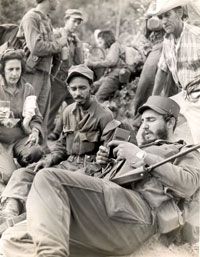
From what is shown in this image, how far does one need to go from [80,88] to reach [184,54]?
2.61 feet

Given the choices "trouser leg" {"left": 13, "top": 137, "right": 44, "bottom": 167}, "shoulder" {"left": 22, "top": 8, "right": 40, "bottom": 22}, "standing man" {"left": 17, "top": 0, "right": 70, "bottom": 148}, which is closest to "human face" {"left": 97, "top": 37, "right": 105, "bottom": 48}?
"standing man" {"left": 17, "top": 0, "right": 70, "bottom": 148}

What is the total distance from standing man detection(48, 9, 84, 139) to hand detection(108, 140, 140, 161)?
4.30ft

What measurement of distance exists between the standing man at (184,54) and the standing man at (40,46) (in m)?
0.99

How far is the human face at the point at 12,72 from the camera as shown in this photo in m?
7.80

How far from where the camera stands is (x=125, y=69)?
27.0ft

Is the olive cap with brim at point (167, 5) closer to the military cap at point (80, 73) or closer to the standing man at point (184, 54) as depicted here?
the standing man at point (184, 54)

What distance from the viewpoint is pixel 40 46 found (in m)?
8.13

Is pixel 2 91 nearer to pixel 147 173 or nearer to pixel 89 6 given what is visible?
pixel 89 6

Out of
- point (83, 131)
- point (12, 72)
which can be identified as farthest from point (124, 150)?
point (12, 72)

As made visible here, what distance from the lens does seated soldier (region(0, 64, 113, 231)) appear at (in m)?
7.36

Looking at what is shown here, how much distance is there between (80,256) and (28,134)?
4.57ft

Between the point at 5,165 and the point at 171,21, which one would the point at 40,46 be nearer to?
the point at 5,165

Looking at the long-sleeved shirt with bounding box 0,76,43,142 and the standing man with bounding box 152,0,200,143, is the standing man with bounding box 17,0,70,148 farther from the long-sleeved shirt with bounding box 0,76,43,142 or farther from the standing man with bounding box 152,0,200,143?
the standing man with bounding box 152,0,200,143

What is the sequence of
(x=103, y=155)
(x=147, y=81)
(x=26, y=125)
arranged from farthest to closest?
(x=147, y=81) < (x=26, y=125) < (x=103, y=155)
